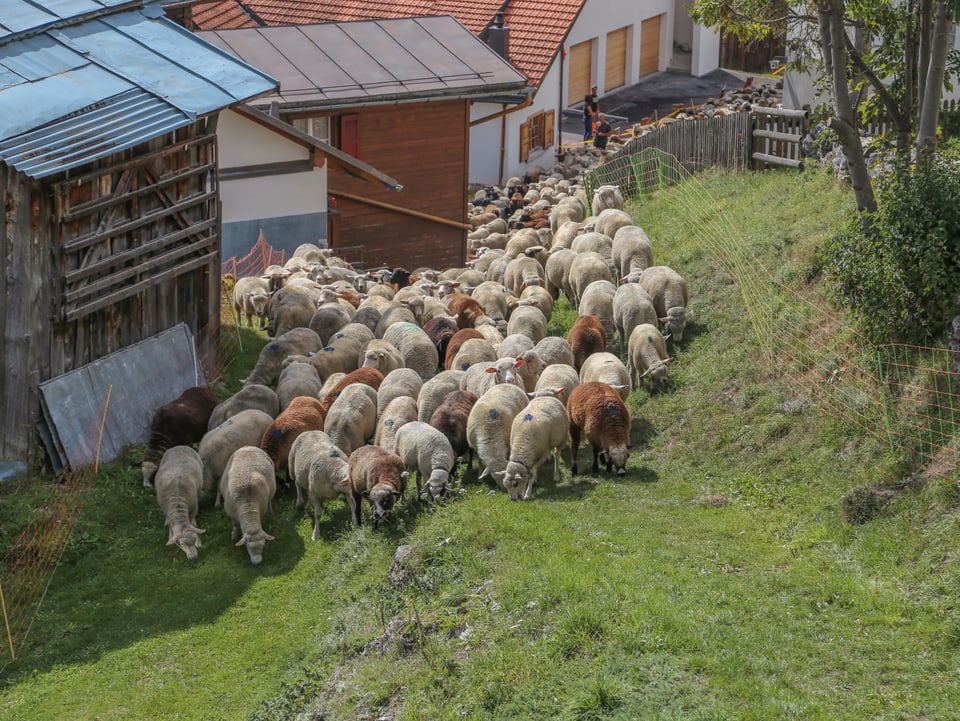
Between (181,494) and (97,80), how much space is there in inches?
242

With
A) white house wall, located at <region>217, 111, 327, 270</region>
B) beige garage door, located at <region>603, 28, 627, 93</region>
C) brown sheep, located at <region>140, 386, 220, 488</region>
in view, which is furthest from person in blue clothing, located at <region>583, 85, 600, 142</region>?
brown sheep, located at <region>140, 386, 220, 488</region>

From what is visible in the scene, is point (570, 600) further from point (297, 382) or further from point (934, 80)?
point (934, 80)

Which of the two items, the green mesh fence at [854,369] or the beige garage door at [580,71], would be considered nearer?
the green mesh fence at [854,369]

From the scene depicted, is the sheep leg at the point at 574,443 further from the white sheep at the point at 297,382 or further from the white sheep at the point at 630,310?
the white sheep at the point at 297,382

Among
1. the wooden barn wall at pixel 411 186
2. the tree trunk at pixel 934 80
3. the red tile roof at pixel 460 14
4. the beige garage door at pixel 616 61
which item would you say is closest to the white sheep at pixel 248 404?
the tree trunk at pixel 934 80

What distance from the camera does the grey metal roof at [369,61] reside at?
27.7 metres

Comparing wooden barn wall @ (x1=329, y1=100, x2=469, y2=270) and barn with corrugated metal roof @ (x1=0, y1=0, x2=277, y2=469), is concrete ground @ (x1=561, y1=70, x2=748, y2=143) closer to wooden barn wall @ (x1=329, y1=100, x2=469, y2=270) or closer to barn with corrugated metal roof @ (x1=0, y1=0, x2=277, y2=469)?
wooden barn wall @ (x1=329, y1=100, x2=469, y2=270)

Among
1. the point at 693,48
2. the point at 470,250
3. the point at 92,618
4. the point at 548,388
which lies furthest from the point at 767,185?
the point at 693,48

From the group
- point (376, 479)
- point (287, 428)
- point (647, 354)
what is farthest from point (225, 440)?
Answer: point (647, 354)

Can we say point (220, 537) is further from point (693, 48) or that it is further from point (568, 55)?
point (693, 48)

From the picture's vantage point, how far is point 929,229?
15.1 metres

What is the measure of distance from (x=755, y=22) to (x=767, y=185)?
6.34 meters

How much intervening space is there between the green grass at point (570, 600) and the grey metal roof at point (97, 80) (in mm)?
4366

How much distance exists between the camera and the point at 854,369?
52.7 ft
